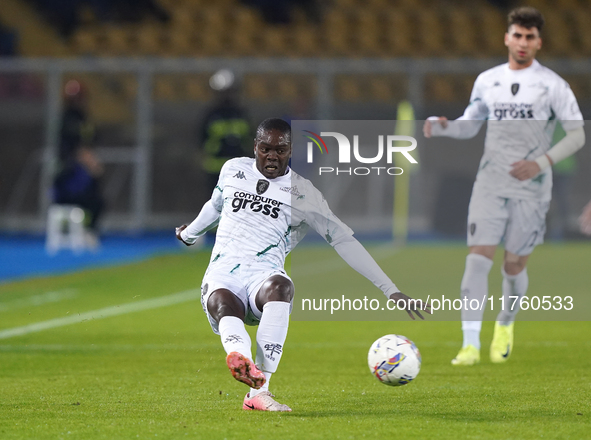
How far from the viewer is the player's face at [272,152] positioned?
17.3ft

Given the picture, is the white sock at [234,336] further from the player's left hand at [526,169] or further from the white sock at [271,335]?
the player's left hand at [526,169]

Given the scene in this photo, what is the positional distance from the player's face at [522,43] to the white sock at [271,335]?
2.98 metres

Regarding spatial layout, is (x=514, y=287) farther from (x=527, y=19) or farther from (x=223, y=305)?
(x=223, y=305)

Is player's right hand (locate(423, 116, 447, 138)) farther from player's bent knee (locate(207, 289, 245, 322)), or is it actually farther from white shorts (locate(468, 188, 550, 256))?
player's bent knee (locate(207, 289, 245, 322))

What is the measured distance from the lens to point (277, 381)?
6.20 metres

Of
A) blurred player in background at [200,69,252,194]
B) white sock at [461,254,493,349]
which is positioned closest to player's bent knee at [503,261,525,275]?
white sock at [461,254,493,349]

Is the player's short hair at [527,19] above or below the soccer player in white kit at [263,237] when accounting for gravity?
above

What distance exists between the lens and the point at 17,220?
17984 millimetres

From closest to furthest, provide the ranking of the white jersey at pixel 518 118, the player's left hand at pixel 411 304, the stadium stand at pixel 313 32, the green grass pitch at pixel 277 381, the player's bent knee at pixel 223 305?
the green grass pitch at pixel 277 381
the player's left hand at pixel 411 304
the player's bent knee at pixel 223 305
the white jersey at pixel 518 118
the stadium stand at pixel 313 32

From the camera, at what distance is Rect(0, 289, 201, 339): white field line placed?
28.6 feet

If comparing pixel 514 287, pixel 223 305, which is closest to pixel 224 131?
pixel 514 287

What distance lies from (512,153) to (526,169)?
0.22 m

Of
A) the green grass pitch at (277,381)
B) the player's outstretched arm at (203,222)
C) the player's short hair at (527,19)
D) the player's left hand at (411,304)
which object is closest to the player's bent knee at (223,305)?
the green grass pitch at (277,381)

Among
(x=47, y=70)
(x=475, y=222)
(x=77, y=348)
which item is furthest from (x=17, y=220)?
(x=475, y=222)
